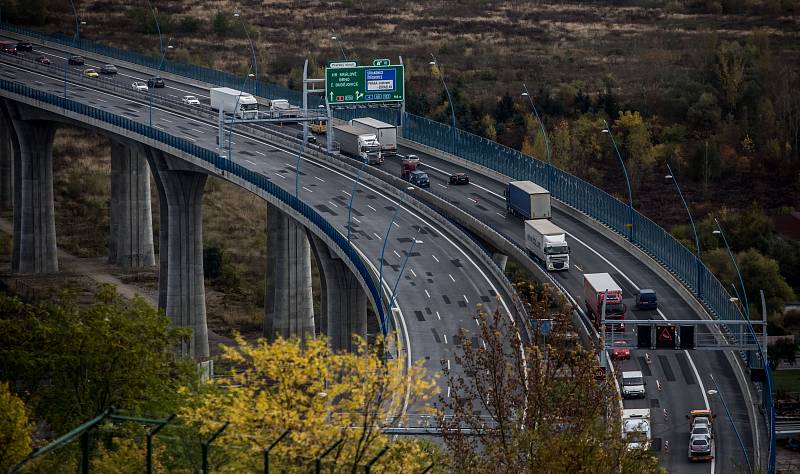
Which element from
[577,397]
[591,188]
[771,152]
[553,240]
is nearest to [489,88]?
[771,152]

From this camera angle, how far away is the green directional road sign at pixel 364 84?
425 feet

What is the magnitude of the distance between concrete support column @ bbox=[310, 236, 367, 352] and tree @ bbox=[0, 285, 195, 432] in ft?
119

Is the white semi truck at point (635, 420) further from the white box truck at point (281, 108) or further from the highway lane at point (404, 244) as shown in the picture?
the white box truck at point (281, 108)

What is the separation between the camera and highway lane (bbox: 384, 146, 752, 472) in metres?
75.9

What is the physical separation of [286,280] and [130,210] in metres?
26.4

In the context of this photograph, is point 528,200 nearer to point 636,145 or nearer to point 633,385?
point 633,385

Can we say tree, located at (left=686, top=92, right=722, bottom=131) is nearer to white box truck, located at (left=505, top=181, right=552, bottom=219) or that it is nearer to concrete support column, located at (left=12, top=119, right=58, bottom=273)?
white box truck, located at (left=505, top=181, right=552, bottom=219)

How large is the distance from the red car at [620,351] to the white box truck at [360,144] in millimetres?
43100

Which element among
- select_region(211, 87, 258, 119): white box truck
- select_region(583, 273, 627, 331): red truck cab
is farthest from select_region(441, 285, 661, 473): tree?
select_region(211, 87, 258, 119): white box truck

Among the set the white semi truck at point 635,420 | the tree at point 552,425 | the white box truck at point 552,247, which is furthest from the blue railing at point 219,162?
the tree at point 552,425

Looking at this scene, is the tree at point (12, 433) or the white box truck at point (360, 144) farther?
the white box truck at point (360, 144)

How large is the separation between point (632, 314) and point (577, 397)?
1363 inches

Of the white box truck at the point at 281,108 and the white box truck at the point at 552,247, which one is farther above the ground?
the white box truck at the point at 281,108

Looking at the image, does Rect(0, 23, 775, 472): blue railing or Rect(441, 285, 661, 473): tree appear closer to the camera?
Rect(441, 285, 661, 473): tree
